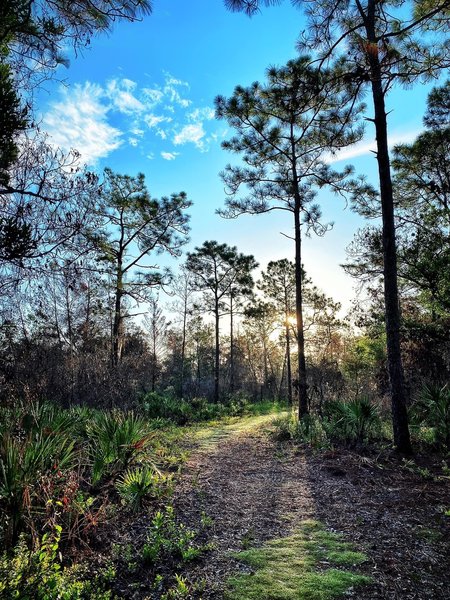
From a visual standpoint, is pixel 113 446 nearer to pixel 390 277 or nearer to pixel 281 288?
pixel 390 277

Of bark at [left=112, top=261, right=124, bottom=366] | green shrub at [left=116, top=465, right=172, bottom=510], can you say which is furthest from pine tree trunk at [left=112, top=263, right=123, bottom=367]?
green shrub at [left=116, top=465, right=172, bottom=510]

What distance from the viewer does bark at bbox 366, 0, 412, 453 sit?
719 cm

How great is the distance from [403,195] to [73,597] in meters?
14.6

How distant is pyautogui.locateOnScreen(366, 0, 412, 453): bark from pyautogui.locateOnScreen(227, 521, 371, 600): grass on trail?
162 inches

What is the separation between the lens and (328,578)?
9.62 feet

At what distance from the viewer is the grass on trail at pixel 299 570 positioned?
276 cm

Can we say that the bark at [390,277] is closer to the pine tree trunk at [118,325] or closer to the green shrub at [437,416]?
the green shrub at [437,416]

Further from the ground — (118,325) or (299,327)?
(118,325)

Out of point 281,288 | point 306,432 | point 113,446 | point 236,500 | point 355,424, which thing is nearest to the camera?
point 236,500

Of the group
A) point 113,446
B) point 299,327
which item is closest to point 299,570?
point 113,446

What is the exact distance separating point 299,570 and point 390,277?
234 inches

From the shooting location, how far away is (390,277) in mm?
7574

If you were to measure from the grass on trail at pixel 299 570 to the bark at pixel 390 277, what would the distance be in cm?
411

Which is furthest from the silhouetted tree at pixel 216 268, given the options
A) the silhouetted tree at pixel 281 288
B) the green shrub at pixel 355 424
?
the green shrub at pixel 355 424
